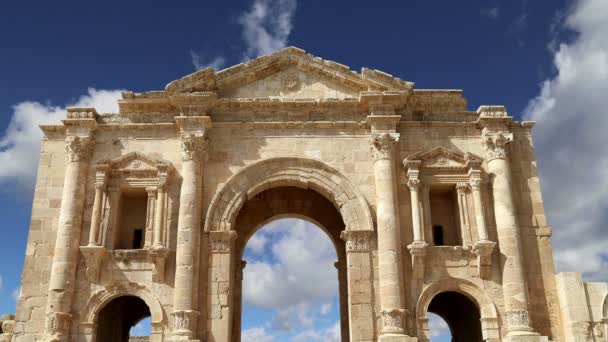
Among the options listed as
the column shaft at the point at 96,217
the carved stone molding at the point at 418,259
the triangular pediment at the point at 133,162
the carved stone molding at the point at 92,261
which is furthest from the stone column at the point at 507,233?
the column shaft at the point at 96,217

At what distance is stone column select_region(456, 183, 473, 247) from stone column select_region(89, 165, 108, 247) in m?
10.7

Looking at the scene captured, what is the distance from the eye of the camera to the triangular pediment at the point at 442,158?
1897 centimetres

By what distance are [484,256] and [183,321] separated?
8699mm

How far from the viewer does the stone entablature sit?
686 inches

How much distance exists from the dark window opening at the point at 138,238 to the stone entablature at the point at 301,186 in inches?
1.5

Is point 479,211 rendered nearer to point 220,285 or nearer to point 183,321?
point 220,285

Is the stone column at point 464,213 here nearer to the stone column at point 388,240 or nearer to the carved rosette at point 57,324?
the stone column at point 388,240

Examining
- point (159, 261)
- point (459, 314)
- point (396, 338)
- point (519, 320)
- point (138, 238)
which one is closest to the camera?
point (396, 338)

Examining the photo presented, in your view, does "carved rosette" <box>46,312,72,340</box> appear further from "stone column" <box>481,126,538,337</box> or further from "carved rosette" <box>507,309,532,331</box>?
"carved rosette" <box>507,309,532,331</box>

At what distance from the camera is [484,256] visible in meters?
17.8

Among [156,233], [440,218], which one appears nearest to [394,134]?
[440,218]

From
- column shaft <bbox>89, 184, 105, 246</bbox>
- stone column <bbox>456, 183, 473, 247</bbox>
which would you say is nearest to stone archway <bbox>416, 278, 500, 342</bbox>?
stone column <bbox>456, 183, 473, 247</bbox>

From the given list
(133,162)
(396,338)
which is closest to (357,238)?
(396,338)

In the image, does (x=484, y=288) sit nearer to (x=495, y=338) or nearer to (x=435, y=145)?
(x=495, y=338)
